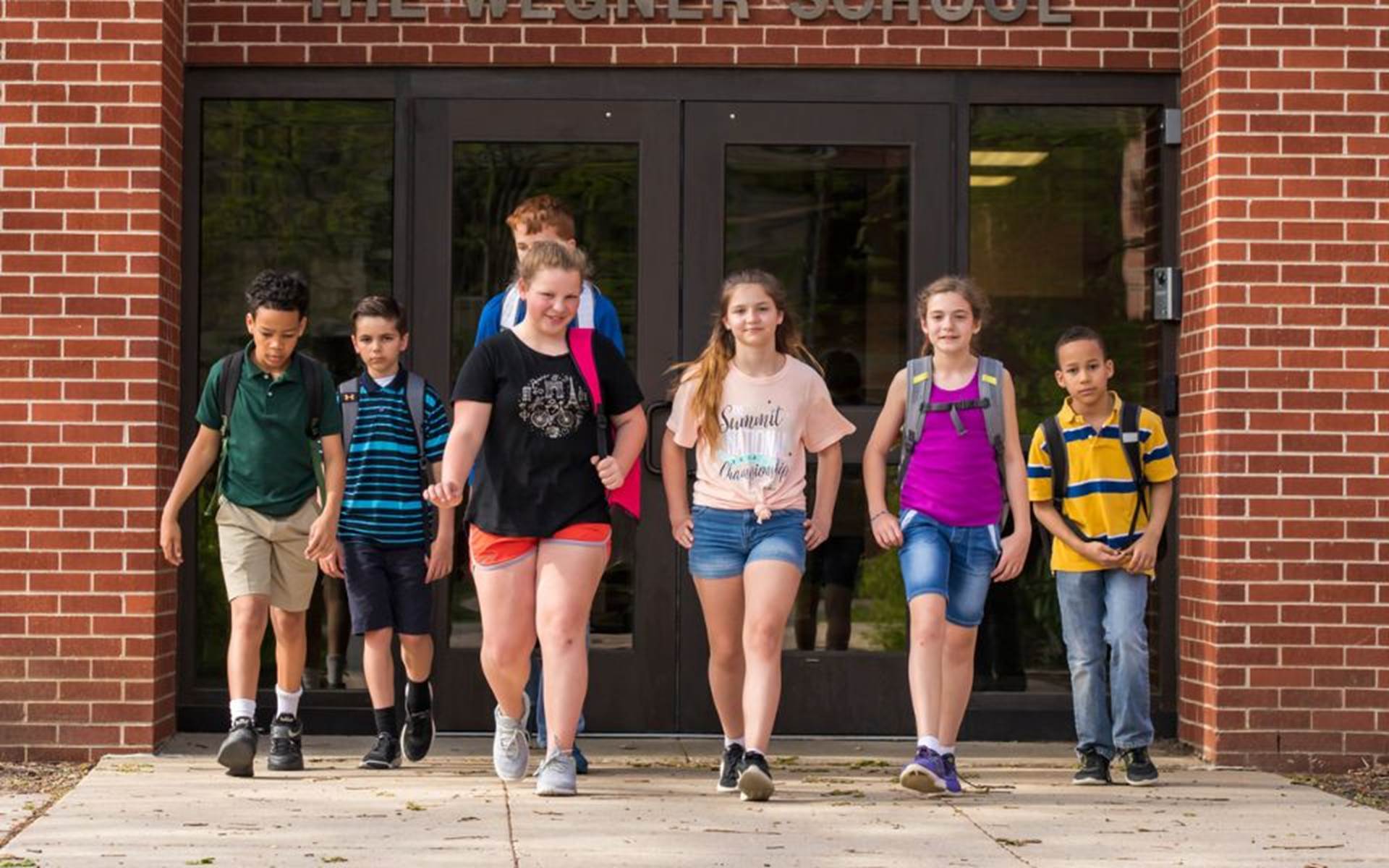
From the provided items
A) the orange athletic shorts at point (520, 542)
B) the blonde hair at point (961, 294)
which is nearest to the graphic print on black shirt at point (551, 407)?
the orange athletic shorts at point (520, 542)

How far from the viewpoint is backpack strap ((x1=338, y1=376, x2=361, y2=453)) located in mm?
7738

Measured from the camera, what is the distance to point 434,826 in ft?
21.2

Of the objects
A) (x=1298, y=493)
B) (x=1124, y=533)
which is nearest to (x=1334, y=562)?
(x=1298, y=493)

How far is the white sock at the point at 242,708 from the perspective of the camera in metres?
7.56

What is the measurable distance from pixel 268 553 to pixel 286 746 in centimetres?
71

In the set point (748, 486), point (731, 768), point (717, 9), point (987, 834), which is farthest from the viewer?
point (717, 9)

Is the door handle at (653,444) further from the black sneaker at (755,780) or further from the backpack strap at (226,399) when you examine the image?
the black sneaker at (755,780)

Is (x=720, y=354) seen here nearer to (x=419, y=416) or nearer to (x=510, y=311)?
(x=510, y=311)

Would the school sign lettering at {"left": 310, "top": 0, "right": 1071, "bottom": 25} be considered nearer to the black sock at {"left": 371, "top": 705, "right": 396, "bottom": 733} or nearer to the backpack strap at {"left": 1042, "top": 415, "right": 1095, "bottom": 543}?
the backpack strap at {"left": 1042, "top": 415, "right": 1095, "bottom": 543}

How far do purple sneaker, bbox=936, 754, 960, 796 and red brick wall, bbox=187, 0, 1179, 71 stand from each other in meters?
3.01

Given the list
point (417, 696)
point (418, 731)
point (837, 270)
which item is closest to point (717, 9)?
point (837, 270)

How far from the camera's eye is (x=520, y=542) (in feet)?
23.6

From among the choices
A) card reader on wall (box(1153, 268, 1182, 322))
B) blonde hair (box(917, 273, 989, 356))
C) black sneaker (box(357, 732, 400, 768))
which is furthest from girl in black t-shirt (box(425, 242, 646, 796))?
card reader on wall (box(1153, 268, 1182, 322))

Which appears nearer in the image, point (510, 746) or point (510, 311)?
point (510, 746)
